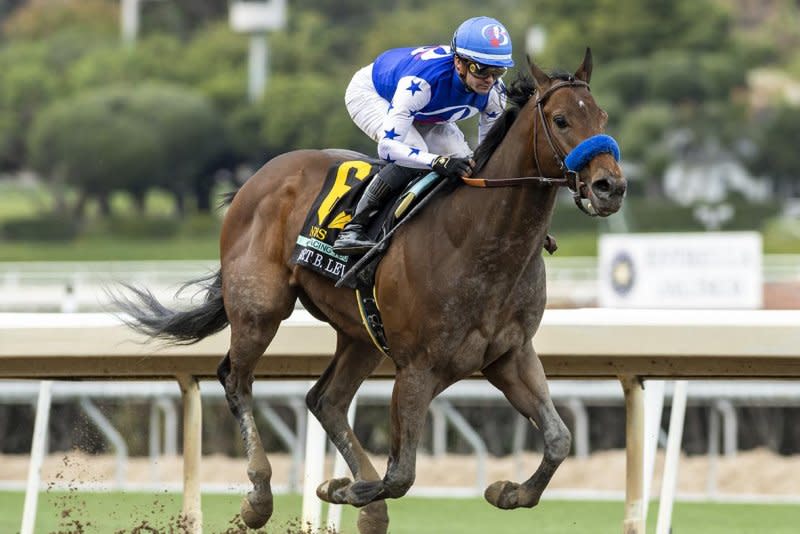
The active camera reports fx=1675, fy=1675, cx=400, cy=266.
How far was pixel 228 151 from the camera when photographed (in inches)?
2083

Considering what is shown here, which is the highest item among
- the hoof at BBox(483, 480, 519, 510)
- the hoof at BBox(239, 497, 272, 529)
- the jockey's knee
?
the jockey's knee

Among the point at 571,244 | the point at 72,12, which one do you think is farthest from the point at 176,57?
the point at 571,244

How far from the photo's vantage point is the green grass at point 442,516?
811 centimetres

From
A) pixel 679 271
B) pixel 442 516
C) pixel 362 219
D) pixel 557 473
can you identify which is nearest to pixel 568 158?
pixel 362 219

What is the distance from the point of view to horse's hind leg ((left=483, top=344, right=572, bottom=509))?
18.5ft

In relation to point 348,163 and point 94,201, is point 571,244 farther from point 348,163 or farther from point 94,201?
point 348,163

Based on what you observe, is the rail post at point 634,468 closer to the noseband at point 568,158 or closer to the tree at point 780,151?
the noseband at point 568,158

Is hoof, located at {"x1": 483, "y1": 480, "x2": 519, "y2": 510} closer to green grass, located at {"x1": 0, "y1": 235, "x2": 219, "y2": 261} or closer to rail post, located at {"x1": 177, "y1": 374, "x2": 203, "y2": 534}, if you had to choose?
rail post, located at {"x1": 177, "y1": 374, "x2": 203, "y2": 534}

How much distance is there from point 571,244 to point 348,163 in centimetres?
3241

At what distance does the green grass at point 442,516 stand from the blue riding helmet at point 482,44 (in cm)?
283

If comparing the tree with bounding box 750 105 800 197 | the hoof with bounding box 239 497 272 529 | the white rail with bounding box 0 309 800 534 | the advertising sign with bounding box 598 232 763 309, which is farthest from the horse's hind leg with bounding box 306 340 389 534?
the tree with bounding box 750 105 800 197

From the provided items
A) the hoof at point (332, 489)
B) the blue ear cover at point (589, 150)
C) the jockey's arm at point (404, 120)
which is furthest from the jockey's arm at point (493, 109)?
the hoof at point (332, 489)

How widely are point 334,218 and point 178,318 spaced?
0.82 meters

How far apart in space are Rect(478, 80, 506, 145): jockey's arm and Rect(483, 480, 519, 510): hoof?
3.93 ft
